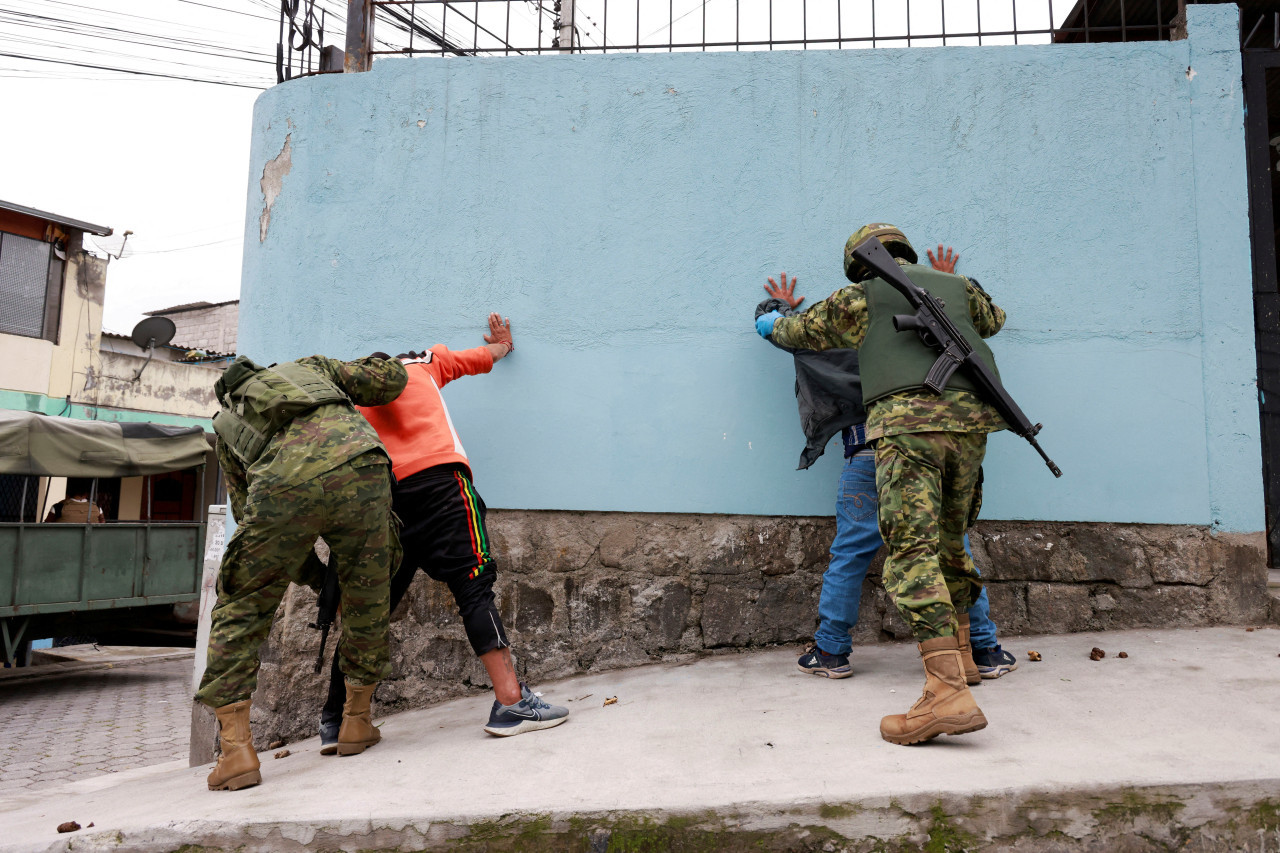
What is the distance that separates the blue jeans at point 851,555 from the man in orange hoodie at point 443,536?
1018mm

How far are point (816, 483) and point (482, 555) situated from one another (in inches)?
57.8

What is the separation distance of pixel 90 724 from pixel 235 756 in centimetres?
484

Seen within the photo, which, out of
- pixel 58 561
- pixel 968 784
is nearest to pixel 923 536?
pixel 968 784

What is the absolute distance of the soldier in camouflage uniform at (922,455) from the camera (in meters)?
2.25

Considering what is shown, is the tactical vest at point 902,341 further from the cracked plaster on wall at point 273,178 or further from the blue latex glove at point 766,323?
the cracked plaster on wall at point 273,178

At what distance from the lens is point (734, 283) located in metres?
3.61

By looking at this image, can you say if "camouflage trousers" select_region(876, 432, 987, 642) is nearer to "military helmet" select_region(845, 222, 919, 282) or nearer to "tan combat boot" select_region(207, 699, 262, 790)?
"military helmet" select_region(845, 222, 919, 282)

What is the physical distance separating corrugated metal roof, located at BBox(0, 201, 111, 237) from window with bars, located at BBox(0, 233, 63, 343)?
0.41 m

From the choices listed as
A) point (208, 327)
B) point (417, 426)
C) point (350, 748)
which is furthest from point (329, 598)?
point (208, 327)

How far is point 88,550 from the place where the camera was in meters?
7.45

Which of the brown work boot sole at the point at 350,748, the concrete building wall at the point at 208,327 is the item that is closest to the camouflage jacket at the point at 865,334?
the brown work boot sole at the point at 350,748

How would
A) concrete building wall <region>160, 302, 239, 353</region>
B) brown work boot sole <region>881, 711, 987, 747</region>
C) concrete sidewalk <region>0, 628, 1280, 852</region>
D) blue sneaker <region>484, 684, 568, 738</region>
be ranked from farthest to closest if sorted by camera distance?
1. concrete building wall <region>160, 302, 239, 353</region>
2. blue sneaker <region>484, 684, 568, 738</region>
3. brown work boot sole <region>881, 711, 987, 747</region>
4. concrete sidewalk <region>0, 628, 1280, 852</region>

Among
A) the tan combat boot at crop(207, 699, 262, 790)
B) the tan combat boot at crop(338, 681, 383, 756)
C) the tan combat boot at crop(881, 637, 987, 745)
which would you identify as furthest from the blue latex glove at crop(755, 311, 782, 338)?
the tan combat boot at crop(207, 699, 262, 790)

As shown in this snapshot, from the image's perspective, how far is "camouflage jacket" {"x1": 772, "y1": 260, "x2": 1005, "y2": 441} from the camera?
2.51 meters
